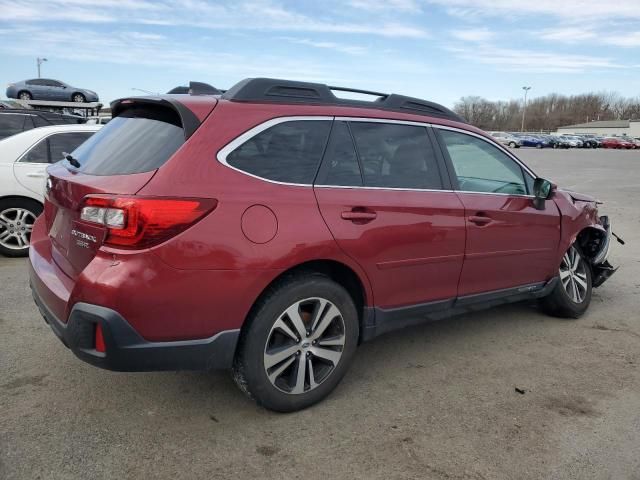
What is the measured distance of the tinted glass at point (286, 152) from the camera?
2863 millimetres

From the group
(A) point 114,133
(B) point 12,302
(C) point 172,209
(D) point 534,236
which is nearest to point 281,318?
(C) point 172,209

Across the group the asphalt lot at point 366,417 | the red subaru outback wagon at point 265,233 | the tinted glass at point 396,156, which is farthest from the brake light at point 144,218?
the tinted glass at point 396,156

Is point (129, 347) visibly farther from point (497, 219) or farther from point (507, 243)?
point (507, 243)

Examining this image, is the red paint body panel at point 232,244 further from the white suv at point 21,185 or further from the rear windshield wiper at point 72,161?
the white suv at point 21,185

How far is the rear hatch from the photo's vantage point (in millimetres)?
2668

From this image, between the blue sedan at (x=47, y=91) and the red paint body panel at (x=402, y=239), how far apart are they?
2525cm

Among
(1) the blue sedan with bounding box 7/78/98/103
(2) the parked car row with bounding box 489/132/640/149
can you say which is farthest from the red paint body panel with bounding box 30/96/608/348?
(2) the parked car row with bounding box 489/132/640/149

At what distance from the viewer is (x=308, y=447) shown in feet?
9.16

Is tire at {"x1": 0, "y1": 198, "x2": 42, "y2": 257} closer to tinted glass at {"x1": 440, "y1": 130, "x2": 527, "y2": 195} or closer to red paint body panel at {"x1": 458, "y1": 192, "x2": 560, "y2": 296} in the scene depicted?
tinted glass at {"x1": 440, "y1": 130, "x2": 527, "y2": 195}

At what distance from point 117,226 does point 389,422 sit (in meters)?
1.79

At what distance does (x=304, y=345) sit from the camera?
3.06 m

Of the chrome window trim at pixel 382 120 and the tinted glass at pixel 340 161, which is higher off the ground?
the chrome window trim at pixel 382 120

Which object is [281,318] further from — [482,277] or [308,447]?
[482,277]

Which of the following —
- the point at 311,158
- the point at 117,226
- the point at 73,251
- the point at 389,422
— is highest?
the point at 311,158
